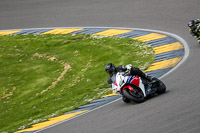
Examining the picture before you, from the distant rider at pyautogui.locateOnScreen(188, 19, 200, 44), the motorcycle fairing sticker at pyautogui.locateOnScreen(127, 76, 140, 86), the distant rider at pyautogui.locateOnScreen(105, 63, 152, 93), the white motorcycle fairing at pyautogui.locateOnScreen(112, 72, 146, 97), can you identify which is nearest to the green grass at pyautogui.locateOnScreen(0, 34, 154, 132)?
the distant rider at pyautogui.locateOnScreen(188, 19, 200, 44)

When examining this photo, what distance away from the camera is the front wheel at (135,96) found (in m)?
10.5

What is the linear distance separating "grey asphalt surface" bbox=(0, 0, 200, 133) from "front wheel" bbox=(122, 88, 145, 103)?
18 centimetres

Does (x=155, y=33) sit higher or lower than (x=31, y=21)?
lower

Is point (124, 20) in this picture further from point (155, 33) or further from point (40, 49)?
point (40, 49)

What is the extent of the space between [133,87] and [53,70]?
6.69 metres

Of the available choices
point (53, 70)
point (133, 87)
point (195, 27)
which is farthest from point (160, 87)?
point (53, 70)

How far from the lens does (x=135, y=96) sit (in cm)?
1057

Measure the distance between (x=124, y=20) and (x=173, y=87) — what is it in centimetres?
983

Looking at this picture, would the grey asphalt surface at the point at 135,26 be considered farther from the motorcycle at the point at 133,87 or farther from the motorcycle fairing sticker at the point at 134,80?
the motorcycle fairing sticker at the point at 134,80

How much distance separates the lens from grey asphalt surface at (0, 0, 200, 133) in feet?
28.1

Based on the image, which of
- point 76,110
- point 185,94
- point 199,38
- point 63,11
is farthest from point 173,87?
point 63,11

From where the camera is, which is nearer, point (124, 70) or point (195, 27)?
point (124, 70)

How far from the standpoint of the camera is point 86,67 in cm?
1634

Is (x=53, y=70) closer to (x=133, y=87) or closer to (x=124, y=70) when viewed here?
(x=124, y=70)
